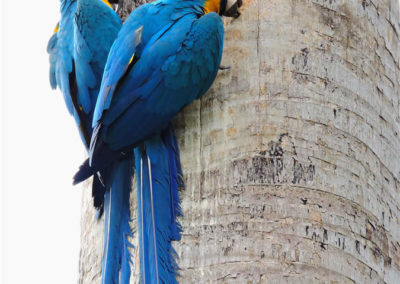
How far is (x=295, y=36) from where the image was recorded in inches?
80.1

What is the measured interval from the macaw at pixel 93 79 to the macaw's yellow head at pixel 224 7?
343 mm

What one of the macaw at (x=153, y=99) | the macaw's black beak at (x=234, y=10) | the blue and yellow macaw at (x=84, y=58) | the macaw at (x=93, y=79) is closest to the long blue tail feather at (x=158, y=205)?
the macaw at (x=153, y=99)

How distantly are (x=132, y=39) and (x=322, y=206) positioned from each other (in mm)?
712

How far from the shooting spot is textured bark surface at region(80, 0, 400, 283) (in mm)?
1744

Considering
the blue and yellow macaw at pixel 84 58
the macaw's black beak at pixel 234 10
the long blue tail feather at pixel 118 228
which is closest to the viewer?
the long blue tail feather at pixel 118 228


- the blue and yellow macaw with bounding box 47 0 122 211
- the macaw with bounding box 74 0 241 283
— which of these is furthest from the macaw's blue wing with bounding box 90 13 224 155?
the blue and yellow macaw with bounding box 47 0 122 211

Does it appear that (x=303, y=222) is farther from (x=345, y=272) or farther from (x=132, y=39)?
(x=132, y=39)

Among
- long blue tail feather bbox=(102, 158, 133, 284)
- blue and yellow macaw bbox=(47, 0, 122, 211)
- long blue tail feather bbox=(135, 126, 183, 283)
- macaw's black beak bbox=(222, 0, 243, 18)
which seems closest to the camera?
long blue tail feather bbox=(135, 126, 183, 283)

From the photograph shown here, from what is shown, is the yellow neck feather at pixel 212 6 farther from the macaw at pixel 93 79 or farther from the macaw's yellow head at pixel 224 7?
the macaw at pixel 93 79

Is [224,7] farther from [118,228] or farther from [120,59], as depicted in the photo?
[118,228]

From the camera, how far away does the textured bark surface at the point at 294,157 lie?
5.72 ft

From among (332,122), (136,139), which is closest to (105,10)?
(136,139)

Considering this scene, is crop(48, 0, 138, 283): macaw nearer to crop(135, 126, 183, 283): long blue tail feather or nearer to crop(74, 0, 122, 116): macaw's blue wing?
crop(74, 0, 122, 116): macaw's blue wing

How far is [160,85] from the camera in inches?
76.4
